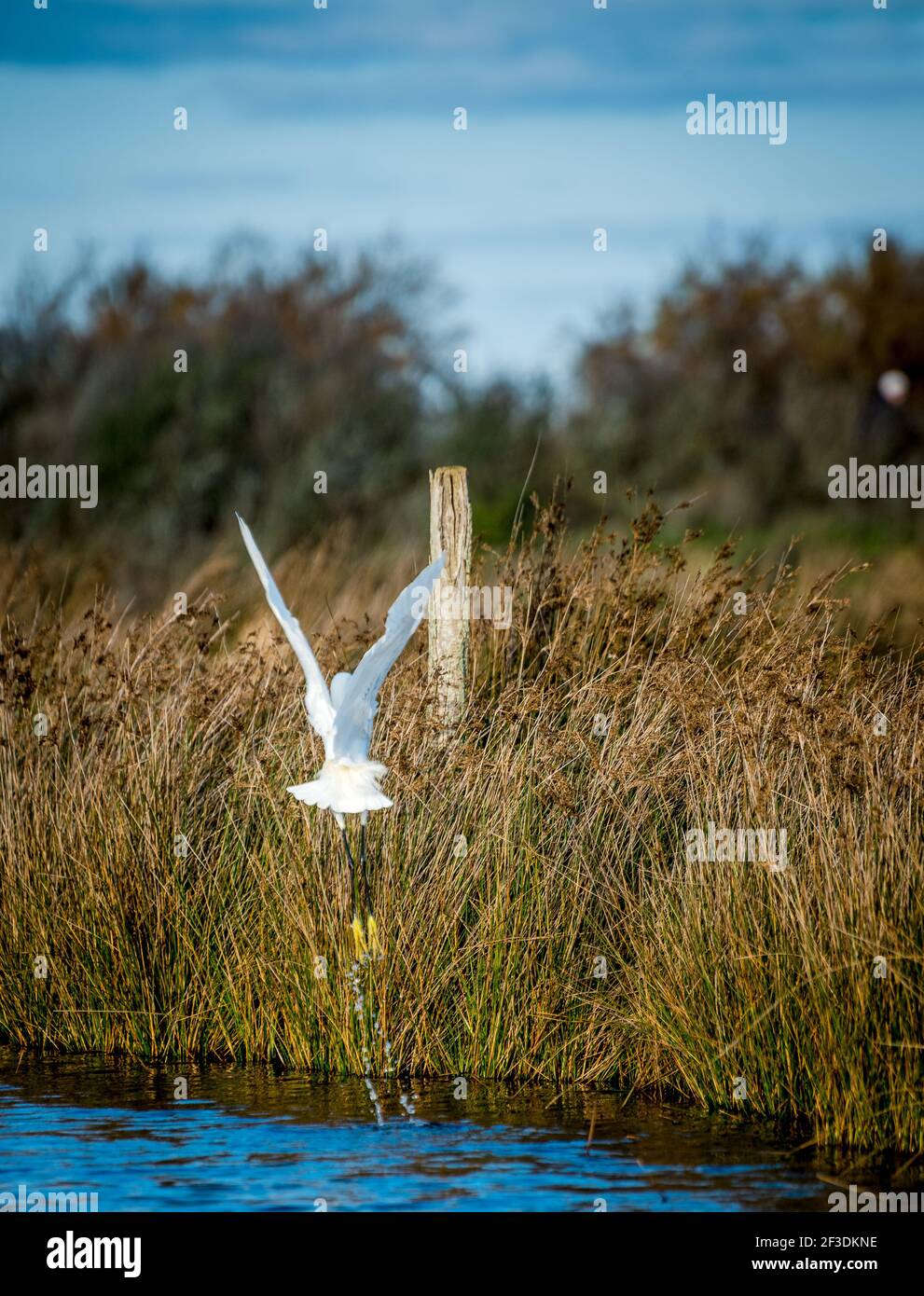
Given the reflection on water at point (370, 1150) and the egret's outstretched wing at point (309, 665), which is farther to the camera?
the egret's outstretched wing at point (309, 665)

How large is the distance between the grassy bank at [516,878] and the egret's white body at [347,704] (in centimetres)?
108

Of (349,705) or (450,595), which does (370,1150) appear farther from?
(450,595)

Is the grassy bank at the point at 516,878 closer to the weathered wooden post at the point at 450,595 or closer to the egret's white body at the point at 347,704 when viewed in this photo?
the weathered wooden post at the point at 450,595

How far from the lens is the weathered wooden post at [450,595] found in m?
7.30

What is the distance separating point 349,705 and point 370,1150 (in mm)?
1484

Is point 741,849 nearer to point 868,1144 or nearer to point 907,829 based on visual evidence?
point 907,829

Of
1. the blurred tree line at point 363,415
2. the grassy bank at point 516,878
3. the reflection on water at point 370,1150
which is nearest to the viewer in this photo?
the reflection on water at point 370,1150

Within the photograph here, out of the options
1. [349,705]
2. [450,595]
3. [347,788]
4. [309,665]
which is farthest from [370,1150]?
[450,595]

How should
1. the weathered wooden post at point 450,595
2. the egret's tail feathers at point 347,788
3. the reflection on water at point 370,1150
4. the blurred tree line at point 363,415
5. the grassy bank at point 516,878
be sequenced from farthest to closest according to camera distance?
the blurred tree line at point 363,415, the weathered wooden post at point 450,595, the grassy bank at point 516,878, the egret's tail feathers at point 347,788, the reflection on water at point 370,1150

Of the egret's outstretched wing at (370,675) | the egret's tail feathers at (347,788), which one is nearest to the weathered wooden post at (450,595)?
the egret's outstretched wing at (370,675)

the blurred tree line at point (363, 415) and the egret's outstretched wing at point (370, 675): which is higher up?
the blurred tree line at point (363, 415)

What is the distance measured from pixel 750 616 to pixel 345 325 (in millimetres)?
27753

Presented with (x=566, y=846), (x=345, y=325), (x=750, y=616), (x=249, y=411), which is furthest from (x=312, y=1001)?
(x=345, y=325)

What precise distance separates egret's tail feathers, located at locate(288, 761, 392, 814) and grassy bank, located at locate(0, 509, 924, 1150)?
1077 millimetres
